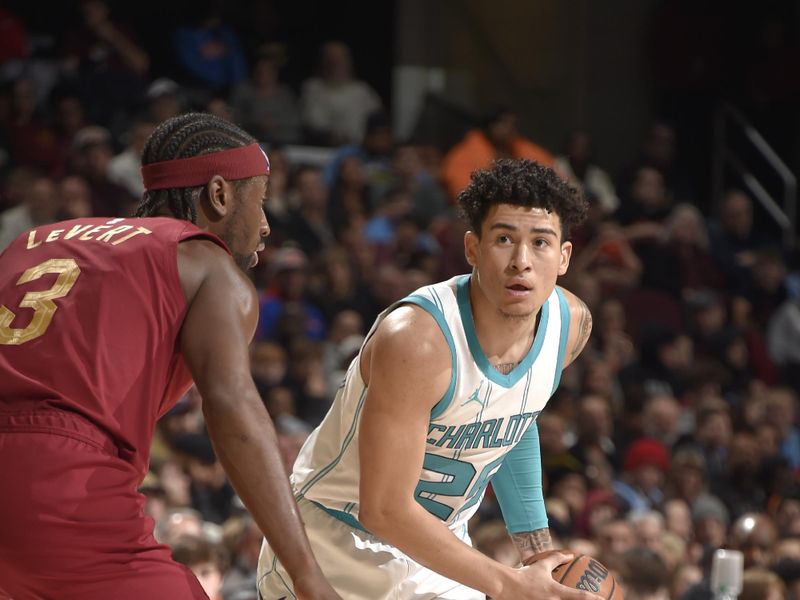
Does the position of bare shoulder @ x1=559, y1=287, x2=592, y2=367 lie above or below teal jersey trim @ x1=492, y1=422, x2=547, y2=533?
above

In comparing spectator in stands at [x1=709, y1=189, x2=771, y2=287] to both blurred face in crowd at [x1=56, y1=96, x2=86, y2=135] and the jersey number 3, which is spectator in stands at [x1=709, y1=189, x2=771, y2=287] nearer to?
blurred face in crowd at [x1=56, y1=96, x2=86, y2=135]

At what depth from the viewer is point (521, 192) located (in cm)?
338

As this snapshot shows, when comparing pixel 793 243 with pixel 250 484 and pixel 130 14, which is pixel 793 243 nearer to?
pixel 130 14

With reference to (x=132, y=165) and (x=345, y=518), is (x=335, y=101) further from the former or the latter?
(x=345, y=518)

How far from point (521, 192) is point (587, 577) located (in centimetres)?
98

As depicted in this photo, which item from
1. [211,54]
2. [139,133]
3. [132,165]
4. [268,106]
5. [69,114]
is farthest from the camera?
[211,54]

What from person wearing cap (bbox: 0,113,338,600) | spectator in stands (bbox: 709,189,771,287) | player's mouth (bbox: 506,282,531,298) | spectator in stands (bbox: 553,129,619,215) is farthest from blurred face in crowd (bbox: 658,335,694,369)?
person wearing cap (bbox: 0,113,338,600)

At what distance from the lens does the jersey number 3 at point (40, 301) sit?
246 cm

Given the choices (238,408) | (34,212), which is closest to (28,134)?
(34,212)

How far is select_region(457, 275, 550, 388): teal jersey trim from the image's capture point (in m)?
3.38

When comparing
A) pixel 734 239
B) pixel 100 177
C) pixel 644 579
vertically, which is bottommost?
pixel 644 579

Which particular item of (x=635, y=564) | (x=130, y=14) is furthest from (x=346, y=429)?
(x=130, y=14)

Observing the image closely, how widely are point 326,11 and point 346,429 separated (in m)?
9.18

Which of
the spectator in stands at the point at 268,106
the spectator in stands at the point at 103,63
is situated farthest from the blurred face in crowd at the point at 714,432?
the spectator in stands at the point at 103,63
